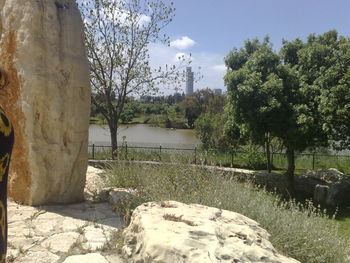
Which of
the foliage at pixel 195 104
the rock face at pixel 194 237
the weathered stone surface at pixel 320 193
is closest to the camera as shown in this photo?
the rock face at pixel 194 237

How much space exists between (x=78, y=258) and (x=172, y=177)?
2749 mm

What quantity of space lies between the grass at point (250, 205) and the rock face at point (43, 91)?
138cm

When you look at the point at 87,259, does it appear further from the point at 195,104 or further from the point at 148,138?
the point at 195,104

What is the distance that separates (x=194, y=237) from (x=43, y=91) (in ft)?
12.3

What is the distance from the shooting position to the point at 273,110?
1024 centimetres

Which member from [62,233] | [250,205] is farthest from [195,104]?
[62,233]

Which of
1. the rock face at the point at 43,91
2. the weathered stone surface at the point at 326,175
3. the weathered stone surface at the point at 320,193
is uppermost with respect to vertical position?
the rock face at the point at 43,91

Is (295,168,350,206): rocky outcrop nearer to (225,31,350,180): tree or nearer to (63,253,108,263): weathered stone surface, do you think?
(225,31,350,180): tree

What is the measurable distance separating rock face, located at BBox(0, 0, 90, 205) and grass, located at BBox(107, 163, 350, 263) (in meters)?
1.38

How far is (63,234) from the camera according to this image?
14.7 ft

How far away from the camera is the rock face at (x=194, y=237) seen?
2.62 meters

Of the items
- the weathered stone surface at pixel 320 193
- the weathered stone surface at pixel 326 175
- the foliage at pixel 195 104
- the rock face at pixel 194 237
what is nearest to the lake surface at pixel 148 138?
the foliage at pixel 195 104

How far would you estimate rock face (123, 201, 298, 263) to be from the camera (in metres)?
2.62

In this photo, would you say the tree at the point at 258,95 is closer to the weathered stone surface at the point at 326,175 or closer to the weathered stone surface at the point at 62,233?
the weathered stone surface at the point at 326,175
